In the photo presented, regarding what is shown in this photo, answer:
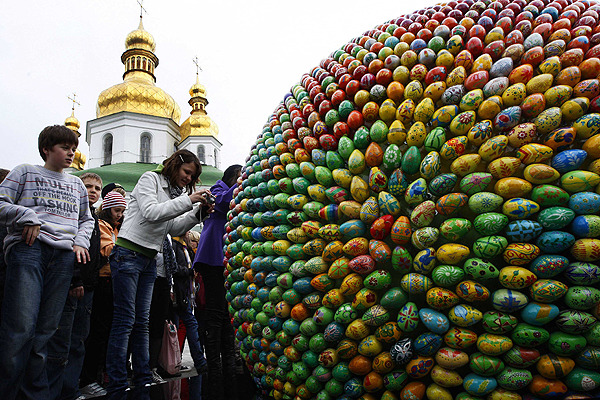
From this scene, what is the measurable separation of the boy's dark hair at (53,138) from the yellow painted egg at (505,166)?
2.50 meters

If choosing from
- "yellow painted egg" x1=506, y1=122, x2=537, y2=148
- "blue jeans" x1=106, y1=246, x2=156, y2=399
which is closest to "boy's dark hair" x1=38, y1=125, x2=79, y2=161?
"blue jeans" x1=106, y1=246, x2=156, y2=399

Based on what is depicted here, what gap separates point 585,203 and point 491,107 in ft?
1.48

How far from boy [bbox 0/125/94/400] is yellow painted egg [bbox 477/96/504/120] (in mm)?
2473

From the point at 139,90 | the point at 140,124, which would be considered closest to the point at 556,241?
the point at 140,124

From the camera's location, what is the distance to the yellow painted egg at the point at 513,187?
1.32m

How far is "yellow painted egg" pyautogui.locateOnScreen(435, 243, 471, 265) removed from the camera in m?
1.35

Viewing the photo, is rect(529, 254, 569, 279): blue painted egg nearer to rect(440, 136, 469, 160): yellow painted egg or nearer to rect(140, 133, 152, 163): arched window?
rect(440, 136, 469, 160): yellow painted egg

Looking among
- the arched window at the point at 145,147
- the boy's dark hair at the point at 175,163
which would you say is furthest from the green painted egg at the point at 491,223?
the arched window at the point at 145,147

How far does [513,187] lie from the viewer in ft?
4.35

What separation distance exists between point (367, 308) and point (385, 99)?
2.92ft

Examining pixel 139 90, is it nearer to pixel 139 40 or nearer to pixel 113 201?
pixel 139 40

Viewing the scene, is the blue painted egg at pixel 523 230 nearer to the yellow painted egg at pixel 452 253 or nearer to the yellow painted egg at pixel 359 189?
the yellow painted egg at pixel 452 253

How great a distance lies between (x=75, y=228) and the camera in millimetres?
2605

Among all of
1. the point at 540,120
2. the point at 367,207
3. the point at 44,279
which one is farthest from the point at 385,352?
the point at 44,279
